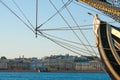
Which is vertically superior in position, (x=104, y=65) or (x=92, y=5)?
(x=92, y=5)

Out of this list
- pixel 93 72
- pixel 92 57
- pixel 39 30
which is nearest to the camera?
pixel 39 30

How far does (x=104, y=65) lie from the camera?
A: 76.2ft

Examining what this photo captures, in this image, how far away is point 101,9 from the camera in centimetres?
2300

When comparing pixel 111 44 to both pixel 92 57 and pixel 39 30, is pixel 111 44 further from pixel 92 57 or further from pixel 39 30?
pixel 39 30

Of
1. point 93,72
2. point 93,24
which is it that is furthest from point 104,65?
point 93,72

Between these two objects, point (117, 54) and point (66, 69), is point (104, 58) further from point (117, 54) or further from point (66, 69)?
point (66, 69)

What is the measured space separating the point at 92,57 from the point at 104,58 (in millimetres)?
930

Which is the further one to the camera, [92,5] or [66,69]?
[66,69]

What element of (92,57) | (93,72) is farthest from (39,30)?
(93,72)

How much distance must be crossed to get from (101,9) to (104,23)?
77 centimetres

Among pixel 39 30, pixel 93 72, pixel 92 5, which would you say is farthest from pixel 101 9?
pixel 93 72

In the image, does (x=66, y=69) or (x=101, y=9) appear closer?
(x=101, y=9)

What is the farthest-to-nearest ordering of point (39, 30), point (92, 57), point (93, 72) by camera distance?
point (93, 72), point (92, 57), point (39, 30)

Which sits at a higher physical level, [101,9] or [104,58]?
[101,9]
